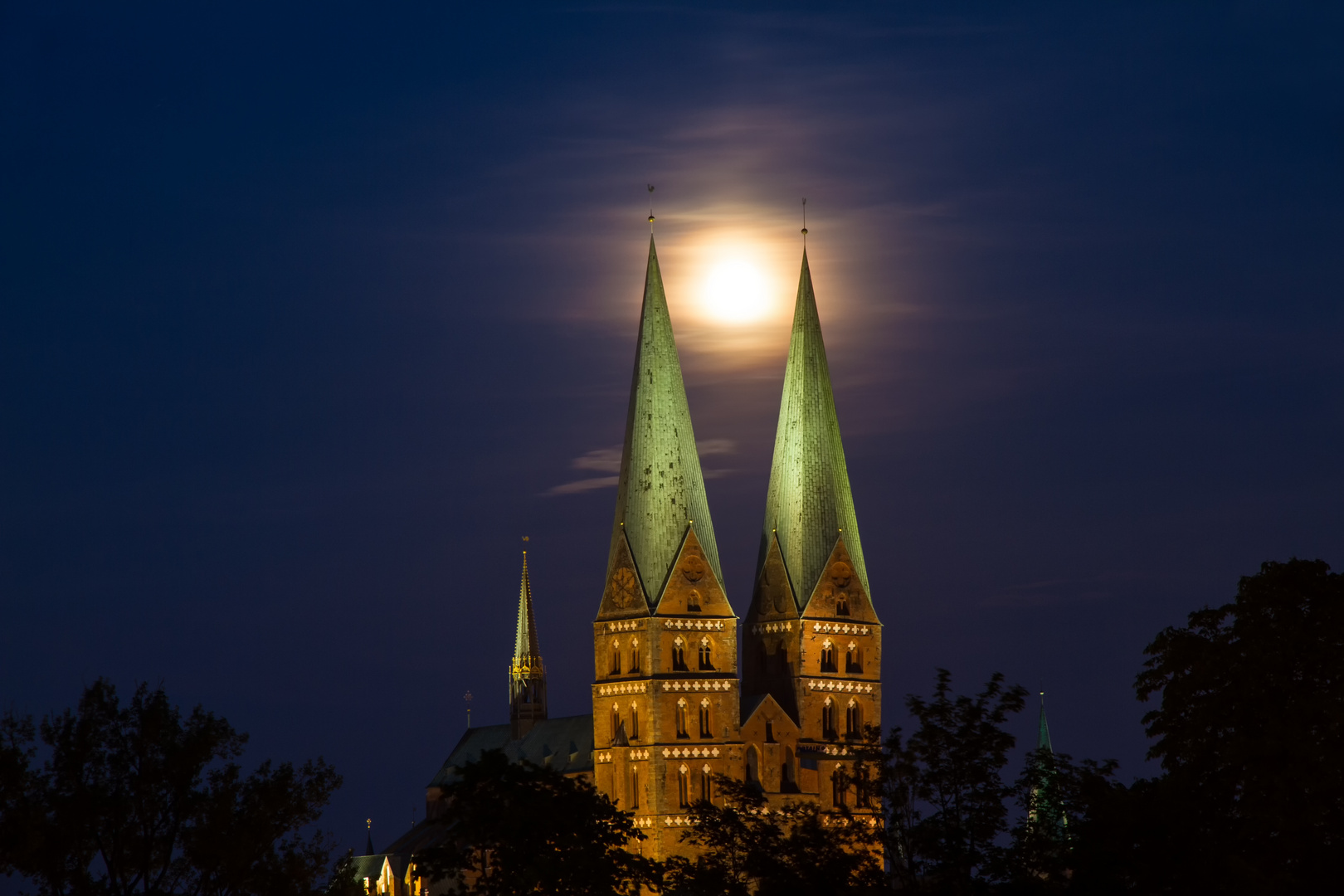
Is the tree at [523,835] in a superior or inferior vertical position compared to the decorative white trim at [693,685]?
inferior

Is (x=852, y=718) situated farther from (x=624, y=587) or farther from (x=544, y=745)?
(x=544, y=745)

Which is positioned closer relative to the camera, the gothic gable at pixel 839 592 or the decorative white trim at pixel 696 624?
the decorative white trim at pixel 696 624

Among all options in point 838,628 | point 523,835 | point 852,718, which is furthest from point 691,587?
point 523,835

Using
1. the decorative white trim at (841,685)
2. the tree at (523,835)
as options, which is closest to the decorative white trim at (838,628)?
the decorative white trim at (841,685)

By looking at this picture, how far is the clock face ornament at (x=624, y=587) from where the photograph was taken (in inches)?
4594

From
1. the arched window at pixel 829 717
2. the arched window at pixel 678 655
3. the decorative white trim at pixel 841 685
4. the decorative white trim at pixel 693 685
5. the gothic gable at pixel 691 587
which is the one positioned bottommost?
the arched window at pixel 829 717

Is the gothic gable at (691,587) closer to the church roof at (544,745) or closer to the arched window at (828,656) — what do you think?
the arched window at (828,656)

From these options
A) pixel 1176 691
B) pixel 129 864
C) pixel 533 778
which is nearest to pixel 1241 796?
pixel 1176 691

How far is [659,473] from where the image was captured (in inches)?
4560

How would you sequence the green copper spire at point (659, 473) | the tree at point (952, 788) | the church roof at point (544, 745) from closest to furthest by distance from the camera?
1. the tree at point (952, 788)
2. the green copper spire at point (659, 473)
3. the church roof at point (544, 745)

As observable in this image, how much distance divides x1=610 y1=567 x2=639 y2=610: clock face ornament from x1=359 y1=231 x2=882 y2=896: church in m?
0.07

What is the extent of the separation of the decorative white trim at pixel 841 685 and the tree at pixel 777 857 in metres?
50.7

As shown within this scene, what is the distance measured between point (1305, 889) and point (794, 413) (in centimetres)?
6365

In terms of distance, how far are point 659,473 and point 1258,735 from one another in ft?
188
